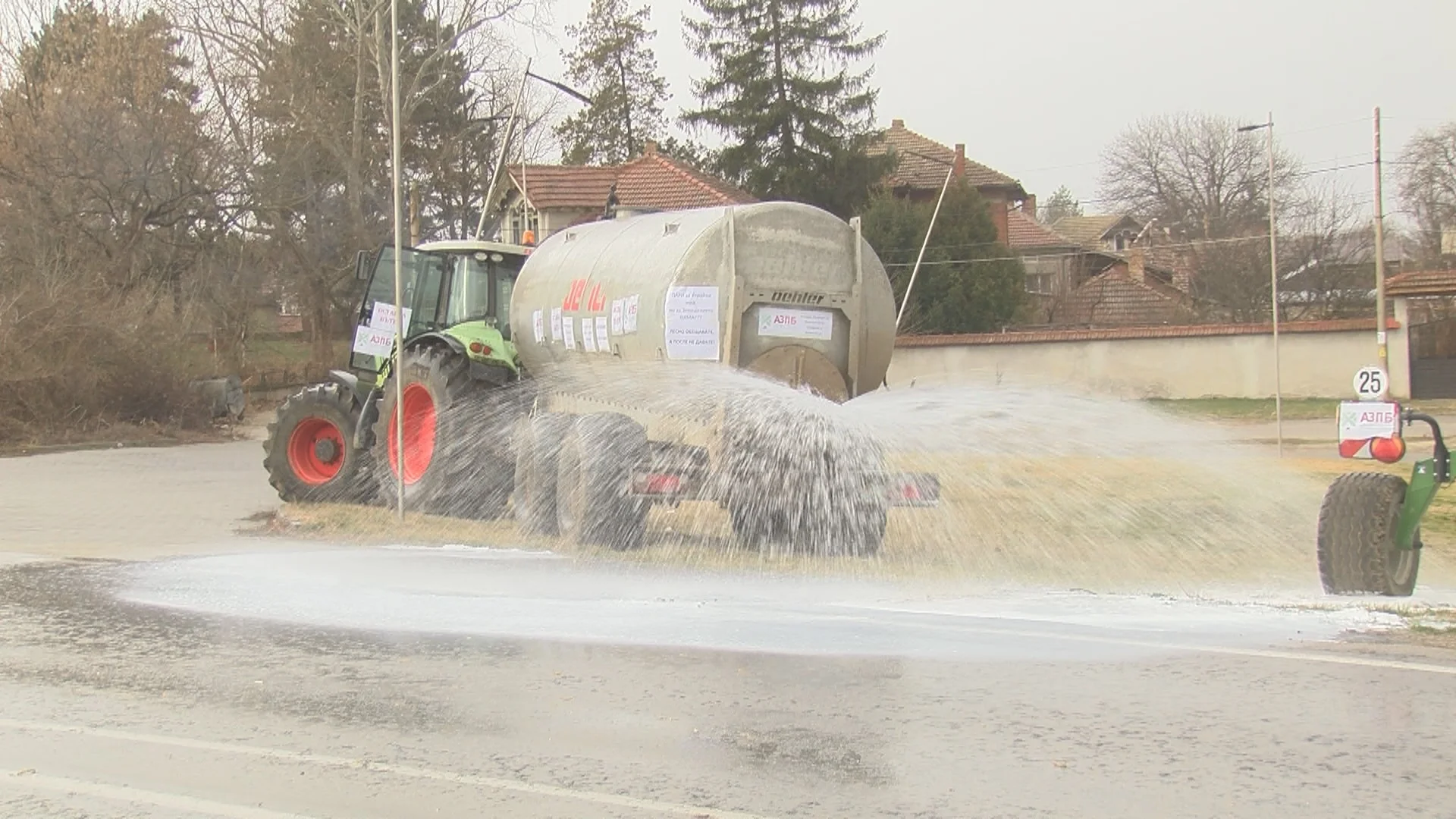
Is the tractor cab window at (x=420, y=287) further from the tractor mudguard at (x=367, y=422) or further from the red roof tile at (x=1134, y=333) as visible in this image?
the red roof tile at (x=1134, y=333)

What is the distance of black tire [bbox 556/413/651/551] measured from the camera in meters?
11.1

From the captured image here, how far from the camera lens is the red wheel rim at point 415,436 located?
14172 mm

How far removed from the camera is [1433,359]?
1508 inches

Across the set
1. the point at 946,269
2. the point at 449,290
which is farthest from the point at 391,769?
the point at 946,269

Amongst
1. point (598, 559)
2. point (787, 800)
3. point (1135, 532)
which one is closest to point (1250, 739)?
point (787, 800)

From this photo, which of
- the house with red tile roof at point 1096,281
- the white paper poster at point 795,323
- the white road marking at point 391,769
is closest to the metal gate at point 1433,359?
the house with red tile roof at point 1096,281

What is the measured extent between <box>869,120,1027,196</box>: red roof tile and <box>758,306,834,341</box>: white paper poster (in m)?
42.9

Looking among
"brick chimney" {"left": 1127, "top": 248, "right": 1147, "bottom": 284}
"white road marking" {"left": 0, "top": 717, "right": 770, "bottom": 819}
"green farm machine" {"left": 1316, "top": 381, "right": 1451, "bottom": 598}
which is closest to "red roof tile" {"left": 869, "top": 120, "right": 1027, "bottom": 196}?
"brick chimney" {"left": 1127, "top": 248, "right": 1147, "bottom": 284}

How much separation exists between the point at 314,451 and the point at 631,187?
27.2 metres

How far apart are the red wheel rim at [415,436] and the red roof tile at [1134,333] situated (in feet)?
88.3

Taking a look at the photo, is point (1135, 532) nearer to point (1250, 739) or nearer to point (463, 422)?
point (463, 422)

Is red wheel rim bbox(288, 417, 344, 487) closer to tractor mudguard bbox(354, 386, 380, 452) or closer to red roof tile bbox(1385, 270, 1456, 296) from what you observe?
tractor mudguard bbox(354, 386, 380, 452)

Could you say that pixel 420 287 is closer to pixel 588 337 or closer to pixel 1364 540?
pixel 588 337

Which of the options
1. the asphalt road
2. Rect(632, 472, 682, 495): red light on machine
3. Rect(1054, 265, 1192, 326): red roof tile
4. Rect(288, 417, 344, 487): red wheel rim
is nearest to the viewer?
the asphalt road
